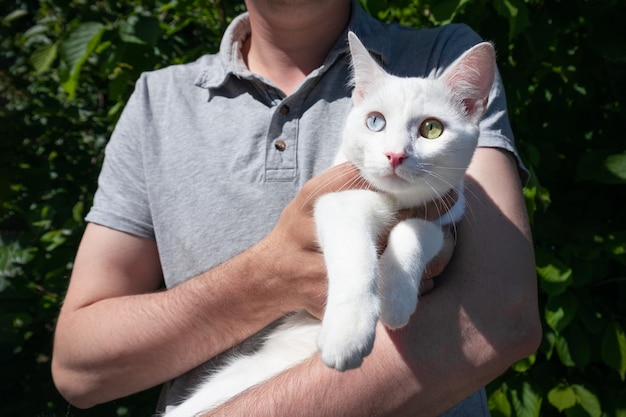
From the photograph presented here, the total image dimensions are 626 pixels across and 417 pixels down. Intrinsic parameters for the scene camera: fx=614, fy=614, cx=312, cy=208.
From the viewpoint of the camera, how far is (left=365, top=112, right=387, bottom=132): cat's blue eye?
4.10 ft

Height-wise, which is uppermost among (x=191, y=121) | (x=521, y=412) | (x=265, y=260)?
(x=191, y=121)

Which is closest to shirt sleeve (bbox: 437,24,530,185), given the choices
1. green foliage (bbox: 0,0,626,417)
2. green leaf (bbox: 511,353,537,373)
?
green foliage (bbox: 0,0,626,417)

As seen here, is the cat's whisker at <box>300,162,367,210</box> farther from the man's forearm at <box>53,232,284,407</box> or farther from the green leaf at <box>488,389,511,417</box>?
the green leaf at <box>488,389,511,417</box>

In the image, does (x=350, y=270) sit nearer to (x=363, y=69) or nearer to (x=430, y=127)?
(x=430, y=127)

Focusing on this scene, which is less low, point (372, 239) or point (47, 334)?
point (372, 239)

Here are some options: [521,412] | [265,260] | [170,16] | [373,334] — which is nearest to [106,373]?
[265,260]

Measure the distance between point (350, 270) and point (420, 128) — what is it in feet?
1.18

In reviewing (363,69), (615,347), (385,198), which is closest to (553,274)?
(615,347)

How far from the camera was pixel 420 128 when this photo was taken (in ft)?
4.07

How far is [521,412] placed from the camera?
6.43 ft

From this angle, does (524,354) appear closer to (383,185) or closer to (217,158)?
(383,185)

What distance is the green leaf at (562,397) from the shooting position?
2012 millimetres

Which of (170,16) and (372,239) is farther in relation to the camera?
(170,16)

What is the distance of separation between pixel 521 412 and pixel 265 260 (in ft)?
3.79
